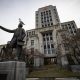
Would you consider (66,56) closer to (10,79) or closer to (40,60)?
(40,60)

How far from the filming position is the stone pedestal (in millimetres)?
3631

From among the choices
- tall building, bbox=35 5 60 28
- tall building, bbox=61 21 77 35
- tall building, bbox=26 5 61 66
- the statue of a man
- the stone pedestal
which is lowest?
the stone pedestal

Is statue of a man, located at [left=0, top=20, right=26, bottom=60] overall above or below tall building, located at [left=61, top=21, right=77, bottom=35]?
below

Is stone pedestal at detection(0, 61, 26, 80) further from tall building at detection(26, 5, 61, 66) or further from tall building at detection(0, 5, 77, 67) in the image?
tall building at detection(26, 5, 61, 66)

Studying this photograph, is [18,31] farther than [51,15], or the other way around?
[51,15]

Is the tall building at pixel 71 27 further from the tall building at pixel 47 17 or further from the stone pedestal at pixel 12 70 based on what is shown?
the stone pedestal at pixel 12 70

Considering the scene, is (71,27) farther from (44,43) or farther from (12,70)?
(12,70)

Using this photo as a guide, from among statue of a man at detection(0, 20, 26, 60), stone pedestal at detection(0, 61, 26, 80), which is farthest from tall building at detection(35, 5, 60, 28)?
stone pedestal at detection(0, 61, 26, 80)

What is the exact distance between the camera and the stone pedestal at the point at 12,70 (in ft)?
11.9

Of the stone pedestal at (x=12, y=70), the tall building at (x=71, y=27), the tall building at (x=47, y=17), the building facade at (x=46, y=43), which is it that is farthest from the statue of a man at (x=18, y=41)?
the tall building at (x=71, y=27)

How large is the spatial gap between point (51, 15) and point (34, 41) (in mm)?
18354

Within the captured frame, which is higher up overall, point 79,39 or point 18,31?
point 79,39

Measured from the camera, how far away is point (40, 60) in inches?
878

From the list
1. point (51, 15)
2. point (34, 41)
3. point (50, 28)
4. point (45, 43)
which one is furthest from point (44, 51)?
point (51, 15)
